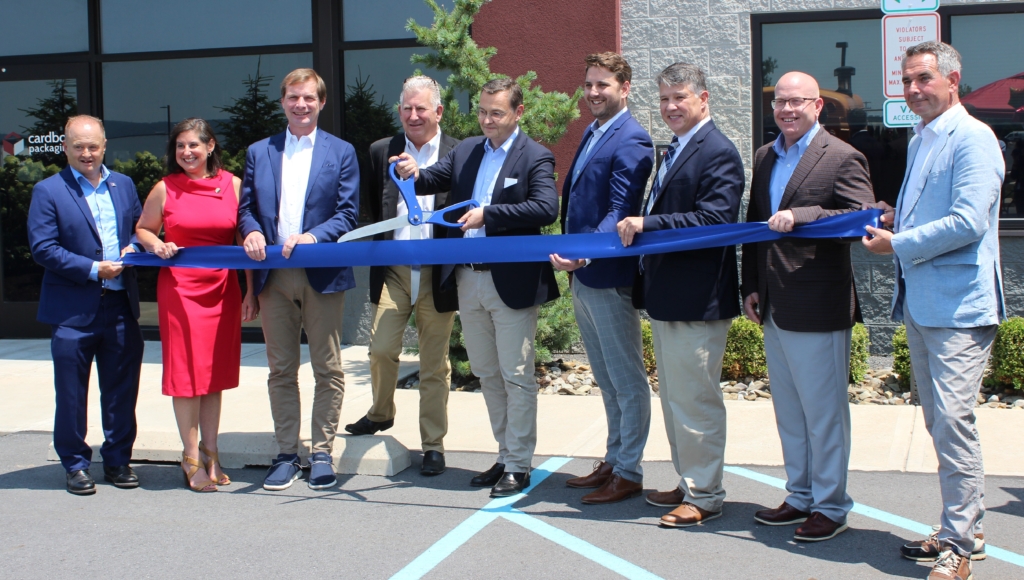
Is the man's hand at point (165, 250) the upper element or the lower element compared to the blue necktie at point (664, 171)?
lower

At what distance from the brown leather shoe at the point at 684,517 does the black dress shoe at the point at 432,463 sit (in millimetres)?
1455

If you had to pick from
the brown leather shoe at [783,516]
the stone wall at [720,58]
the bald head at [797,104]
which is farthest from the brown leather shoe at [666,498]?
the stone wall at [720,58]

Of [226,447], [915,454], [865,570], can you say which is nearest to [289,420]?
[226,447]

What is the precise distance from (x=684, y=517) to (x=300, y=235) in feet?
7.93

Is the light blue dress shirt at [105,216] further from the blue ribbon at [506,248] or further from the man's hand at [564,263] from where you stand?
the man's hand at [564,263]

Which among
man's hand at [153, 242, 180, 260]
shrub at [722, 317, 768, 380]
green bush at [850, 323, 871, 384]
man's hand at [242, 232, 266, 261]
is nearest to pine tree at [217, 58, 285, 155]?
man's hand at [153, 242, 180, 260]

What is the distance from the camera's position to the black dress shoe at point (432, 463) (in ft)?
17.4

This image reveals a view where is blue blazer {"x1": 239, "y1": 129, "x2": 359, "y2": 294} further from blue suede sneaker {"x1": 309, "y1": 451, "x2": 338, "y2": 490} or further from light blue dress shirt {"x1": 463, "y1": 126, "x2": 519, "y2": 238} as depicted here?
blue suede sneaker {"x1": 309, "y1": 451, "x2": 338, "y2": 490}

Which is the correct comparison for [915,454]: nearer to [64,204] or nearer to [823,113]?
[823,113]

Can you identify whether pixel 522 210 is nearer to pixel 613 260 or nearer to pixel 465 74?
pixel 613 260

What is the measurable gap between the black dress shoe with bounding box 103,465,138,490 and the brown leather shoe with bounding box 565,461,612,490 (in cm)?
240

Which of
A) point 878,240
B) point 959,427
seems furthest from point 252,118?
point 959,427

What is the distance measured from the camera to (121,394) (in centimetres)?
524

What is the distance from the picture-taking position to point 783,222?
13.1 ft
